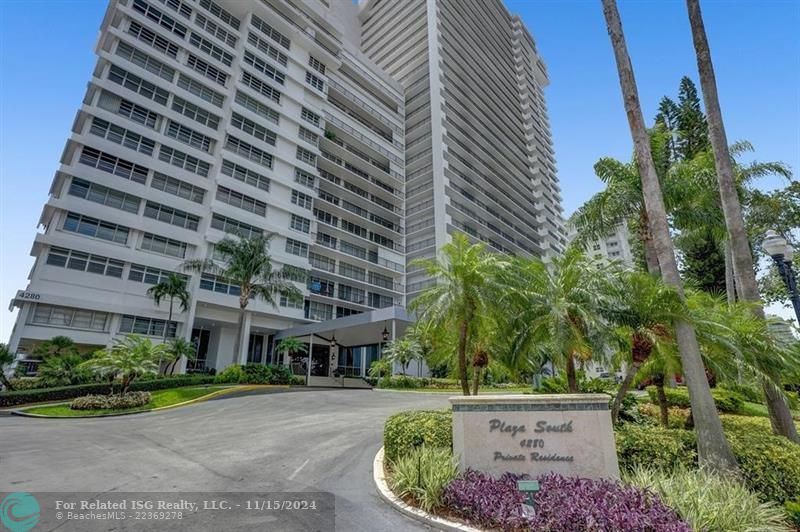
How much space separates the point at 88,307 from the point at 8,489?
28.8m

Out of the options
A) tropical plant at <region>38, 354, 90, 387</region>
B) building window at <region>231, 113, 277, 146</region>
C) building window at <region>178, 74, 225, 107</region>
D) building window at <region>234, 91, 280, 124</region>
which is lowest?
tropical plant at <region>38, 354, 90, 387</region>

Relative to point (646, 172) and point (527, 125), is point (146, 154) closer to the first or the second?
point (646, 172)

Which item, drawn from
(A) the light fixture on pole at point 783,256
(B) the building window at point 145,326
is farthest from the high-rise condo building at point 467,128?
(A) the light fixture on pole at point 783,256

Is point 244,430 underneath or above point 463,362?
underneath

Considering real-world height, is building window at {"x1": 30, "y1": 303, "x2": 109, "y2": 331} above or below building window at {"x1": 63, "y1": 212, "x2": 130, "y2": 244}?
below

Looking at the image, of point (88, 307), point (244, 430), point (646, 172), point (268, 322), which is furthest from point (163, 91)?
point (646, 172)

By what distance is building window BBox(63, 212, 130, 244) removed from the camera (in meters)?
30.9

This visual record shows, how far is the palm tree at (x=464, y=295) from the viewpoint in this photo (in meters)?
13.9

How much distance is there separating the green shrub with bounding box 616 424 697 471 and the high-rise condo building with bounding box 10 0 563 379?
2423 cm

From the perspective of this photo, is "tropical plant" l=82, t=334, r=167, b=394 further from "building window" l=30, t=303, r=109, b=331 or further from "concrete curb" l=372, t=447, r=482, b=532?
"concrete curb" l=372, t=447, r=482, b=532

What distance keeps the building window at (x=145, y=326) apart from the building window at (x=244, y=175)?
16422 mm

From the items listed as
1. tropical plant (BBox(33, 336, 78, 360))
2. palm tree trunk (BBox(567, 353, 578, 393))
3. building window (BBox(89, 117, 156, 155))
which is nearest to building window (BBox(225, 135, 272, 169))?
building window (BBox(89, 117, 156, 155))

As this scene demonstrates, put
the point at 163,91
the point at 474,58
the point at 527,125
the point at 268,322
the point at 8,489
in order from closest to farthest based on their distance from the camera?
1. the point at 8,489
2. the point at 163,91
3. the point at 268,322
4. the point at 474,58
5. the point at 527,125

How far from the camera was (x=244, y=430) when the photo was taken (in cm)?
1334
